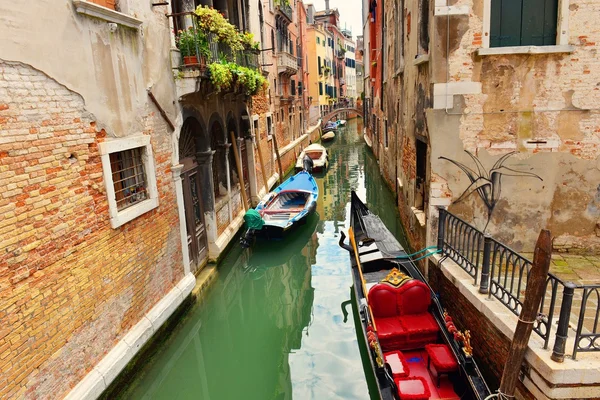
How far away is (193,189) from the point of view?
7293 mm

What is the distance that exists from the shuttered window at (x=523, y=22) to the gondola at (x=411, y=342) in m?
3.04

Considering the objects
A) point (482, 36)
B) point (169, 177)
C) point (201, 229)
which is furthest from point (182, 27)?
point (482, 36)

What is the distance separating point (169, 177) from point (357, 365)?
3533mm

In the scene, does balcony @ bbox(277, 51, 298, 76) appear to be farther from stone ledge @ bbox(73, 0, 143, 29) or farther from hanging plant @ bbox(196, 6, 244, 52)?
stone ledge @ bbox(73, 0, 143, 29)

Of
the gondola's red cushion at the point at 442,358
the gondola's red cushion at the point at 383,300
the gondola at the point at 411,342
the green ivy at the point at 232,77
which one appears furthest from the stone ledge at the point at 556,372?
the green ivy at the point at 232,77

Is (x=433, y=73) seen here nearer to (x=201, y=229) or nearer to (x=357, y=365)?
(x=357, y=365)

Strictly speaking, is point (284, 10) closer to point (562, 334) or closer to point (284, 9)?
point (284, 9)

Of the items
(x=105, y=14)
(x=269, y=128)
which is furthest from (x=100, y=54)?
(x=269, y=128)

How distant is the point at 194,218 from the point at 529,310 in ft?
17.7

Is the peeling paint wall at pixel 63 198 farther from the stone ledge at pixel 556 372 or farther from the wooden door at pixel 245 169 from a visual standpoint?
the wooden door at pixel 245 169

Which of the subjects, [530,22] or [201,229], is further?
[201,229]

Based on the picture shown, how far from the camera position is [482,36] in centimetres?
486

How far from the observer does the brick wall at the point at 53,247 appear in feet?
9.98

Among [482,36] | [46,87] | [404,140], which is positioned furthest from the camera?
[404,140]
